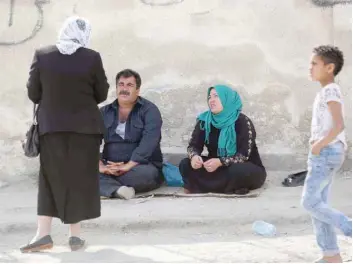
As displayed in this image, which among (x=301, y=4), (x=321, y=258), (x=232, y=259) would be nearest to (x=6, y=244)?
(x=232, y=259)

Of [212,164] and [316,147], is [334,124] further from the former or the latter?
[212,164]

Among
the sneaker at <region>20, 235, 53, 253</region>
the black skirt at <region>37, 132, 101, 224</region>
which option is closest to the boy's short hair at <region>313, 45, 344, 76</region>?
the black skirt at <region>37, 132, 101, 224</region>

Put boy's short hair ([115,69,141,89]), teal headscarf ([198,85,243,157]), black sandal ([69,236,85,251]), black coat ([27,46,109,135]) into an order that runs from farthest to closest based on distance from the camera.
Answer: boy's short hair ([115,69,141,89]) → teal headscarf ([198,85,243,157]) → black sandal ([69,236,85,251]) → black coat ([27,46,109,135])

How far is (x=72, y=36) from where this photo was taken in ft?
13.1

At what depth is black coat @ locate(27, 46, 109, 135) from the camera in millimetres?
3975

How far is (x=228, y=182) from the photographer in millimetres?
5363

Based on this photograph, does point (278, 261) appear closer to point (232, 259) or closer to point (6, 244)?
point (232, 259)

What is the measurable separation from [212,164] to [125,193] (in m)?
0.67

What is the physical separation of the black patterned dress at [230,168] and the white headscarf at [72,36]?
1729mm

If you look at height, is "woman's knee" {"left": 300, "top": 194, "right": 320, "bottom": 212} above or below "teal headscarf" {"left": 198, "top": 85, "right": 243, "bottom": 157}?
below

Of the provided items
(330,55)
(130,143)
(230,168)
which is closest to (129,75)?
(130,143)

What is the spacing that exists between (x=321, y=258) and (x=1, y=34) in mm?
3606

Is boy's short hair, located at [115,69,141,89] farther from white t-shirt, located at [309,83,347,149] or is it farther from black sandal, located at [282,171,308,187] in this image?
white t-shirt, located at [309,83,347,149]

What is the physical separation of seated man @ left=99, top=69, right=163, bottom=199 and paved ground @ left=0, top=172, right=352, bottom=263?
19 cm
